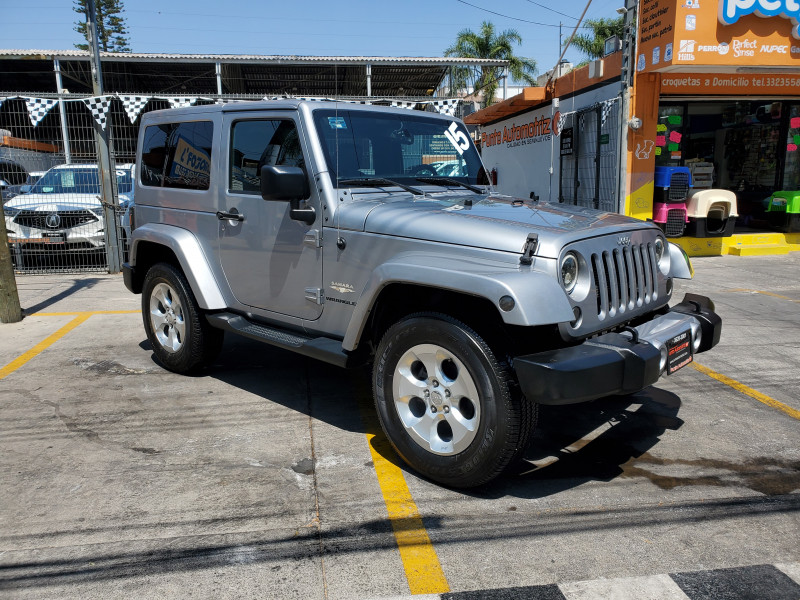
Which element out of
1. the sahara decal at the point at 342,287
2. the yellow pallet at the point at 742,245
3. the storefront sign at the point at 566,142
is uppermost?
the storefront sign at the point at 566,142

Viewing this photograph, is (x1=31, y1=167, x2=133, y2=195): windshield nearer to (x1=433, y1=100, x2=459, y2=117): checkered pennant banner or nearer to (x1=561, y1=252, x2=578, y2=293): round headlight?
(x1=433, y1=100, x2=459, y2=117): checkered pennant banner

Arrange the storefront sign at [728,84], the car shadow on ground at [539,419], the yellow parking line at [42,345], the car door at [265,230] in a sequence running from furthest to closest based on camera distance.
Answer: the storefront sign at [728,84], the yellow parking line at [42,345], the car door at [265,230], the car shadow on ground at [539,419]

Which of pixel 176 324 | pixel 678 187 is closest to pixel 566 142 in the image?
pixel 678 187

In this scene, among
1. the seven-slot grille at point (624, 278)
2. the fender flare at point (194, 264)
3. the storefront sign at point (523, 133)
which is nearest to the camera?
the seven-slot grille at point (624, 278)

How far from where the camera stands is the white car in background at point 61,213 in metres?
10.3

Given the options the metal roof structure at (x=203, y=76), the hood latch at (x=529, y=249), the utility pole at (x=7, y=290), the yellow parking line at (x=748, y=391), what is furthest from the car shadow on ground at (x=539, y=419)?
the metal roof structure at (x=203, y=76)

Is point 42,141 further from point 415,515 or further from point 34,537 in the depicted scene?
point 415,515

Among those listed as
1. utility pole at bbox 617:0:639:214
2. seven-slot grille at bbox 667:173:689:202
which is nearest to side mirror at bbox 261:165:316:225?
utility pole at bbox 617:0:639:214

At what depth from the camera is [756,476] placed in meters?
3.50

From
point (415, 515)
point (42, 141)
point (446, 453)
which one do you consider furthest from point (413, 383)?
point (42, 141)

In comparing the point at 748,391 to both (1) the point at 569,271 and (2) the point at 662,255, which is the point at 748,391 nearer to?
(2) the point at 662,255

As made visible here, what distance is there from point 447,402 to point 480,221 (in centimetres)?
94

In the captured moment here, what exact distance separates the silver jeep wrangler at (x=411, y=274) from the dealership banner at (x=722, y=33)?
723 centimetres

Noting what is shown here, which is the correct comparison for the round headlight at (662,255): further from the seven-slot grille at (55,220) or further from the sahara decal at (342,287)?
the seven-slot grille at (55,220)
